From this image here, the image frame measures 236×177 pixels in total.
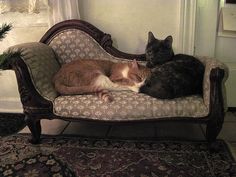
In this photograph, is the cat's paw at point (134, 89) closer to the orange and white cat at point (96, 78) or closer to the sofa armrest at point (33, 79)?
the orange and white cat at point (96, 78)

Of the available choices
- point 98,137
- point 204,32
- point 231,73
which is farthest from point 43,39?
point 231,73

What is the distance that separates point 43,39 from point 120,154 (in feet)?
4.57

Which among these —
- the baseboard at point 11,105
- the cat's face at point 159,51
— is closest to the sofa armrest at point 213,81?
the cat's face at point 159,51

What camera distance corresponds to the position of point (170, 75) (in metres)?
2.13

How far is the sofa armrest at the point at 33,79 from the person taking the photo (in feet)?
6.89

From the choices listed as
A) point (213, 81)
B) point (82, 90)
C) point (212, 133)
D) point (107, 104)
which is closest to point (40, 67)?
point (82, 90)

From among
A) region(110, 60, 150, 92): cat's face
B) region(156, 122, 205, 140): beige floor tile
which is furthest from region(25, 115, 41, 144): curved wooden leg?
region(156, 122, 205, 140): beige floor tile

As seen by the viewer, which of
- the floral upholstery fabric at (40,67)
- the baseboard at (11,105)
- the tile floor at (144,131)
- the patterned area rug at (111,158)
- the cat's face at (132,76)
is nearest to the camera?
the patterned area rug at (111,158)

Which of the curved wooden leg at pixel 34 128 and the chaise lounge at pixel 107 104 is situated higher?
the chaise lounge at pixel 107 104

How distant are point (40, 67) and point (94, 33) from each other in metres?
0.69

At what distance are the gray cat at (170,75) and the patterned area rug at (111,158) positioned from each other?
0.45m

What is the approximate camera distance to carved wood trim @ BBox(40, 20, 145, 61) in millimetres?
2621

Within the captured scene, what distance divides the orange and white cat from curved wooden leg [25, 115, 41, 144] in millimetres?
332

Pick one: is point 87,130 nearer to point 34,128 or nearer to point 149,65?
point 34,128
